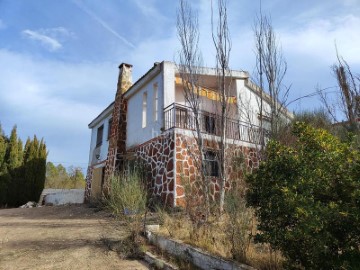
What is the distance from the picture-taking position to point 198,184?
859 cm

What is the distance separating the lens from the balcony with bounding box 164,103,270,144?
34.7ft

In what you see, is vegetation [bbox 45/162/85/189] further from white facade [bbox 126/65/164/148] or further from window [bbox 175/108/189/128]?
window [bbox 175/108/189/128]

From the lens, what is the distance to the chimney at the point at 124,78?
51.4 ft

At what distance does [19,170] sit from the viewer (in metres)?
20.1

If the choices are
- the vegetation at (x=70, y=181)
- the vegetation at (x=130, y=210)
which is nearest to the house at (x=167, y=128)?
the vegetation at (x=130, y=210)

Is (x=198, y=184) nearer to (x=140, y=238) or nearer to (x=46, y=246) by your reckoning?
(x=140, y=238)

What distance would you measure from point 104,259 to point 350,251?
4233mm

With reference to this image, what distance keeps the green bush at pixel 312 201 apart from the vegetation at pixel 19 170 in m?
19.2

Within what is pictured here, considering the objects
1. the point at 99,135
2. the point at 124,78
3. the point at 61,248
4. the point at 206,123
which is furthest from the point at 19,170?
the point at 61,248

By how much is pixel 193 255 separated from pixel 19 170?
18.5 m

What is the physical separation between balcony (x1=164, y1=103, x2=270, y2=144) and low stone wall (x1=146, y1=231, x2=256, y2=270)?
494 centimetres

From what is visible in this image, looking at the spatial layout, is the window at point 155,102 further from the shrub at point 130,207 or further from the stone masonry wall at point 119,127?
the shrub at point 130,207

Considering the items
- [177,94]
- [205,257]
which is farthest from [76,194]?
[205,257]

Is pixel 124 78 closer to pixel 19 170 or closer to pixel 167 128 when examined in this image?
A: pixel 167 128
